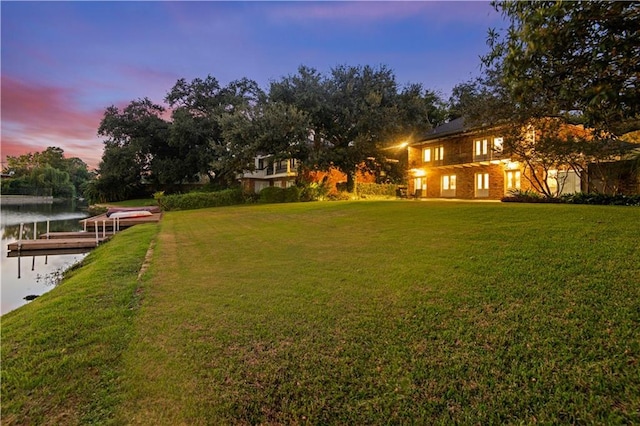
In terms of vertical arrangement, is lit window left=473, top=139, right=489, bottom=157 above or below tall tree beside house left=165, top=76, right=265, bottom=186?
below

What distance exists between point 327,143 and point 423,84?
8328 mm

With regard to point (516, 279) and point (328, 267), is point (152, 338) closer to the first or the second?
point (328, 267)

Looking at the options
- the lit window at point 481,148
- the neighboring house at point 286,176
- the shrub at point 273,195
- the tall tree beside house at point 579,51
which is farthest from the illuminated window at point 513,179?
the tall tree beside house at point 579,51

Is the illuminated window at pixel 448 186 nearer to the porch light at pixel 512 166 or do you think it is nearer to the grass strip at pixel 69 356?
the porch light at pixel 512 166

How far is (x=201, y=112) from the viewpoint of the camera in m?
35.2

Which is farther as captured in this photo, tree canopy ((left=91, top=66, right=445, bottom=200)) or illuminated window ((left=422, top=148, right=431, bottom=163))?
illuminated window ((left=422, top=148, right=431, bottom=163))

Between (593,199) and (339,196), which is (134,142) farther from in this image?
(593,199)

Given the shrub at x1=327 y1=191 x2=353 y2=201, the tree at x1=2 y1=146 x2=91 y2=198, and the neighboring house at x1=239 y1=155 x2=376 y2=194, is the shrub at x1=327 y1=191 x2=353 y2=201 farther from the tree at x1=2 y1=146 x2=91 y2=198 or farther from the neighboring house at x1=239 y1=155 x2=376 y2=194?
the tree at x1=2 y1=146 x2=91 y2=198

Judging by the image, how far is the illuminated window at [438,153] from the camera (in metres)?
25.7

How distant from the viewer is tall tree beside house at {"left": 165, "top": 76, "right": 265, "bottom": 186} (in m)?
32.2

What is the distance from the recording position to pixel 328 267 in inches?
236

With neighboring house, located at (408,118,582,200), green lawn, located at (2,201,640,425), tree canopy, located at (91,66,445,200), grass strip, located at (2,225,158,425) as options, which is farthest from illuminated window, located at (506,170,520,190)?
grass strip, located at (2,225,158,425)

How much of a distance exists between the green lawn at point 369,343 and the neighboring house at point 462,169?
1670cm

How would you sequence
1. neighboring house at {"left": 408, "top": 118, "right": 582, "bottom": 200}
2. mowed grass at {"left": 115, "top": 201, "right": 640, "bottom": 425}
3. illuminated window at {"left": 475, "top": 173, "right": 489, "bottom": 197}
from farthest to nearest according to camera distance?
1. illuminated window at {"left": 475, "top": 173, "right": 489, "bottom": 197}
2. neighboring house at {"left": 408, "top": 118, "right": 582, "bottom": 200}
3. mowed grass at {"left": 115, "top": 201, "right": 640, "bottom": 425}
